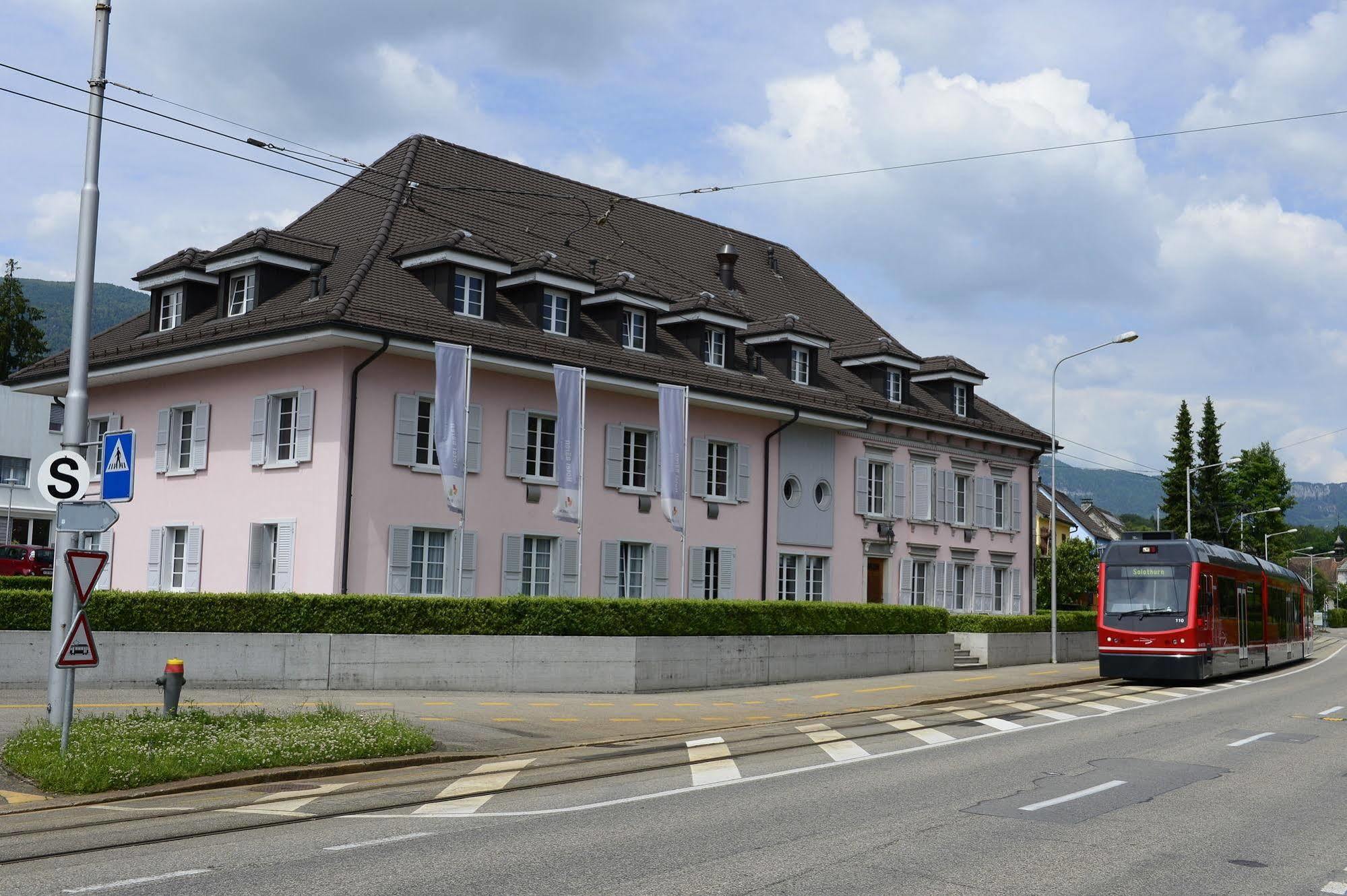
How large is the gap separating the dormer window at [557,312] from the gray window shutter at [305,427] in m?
5.92

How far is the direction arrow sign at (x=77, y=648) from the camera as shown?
39.9ft

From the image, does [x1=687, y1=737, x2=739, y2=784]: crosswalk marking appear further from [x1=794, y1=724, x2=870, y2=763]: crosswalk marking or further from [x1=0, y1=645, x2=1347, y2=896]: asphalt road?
[x1=794, y1=724, x2=870, y2=763]: crosswalk marking

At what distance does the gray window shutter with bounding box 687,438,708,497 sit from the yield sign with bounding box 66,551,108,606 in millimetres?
20467

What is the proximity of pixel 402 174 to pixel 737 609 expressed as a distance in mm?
13989

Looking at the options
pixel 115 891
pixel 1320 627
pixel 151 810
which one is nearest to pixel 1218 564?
pixel 151 810

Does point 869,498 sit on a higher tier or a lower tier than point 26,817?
higher

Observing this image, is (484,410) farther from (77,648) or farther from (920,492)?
(920,492)

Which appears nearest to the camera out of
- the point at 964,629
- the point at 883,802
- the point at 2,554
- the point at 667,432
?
the point at 883,802

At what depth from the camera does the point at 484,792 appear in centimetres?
1208

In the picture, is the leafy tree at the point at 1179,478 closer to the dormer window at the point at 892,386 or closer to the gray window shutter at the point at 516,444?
the dormer window at the point at 892,386

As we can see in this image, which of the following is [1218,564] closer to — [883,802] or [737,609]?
[737,609]

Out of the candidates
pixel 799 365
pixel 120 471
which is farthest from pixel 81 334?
pixel 799 365

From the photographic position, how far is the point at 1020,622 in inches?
1516

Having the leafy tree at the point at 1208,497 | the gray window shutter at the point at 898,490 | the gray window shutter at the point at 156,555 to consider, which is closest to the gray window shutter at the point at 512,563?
the gray window shutter at the point at 156,555
